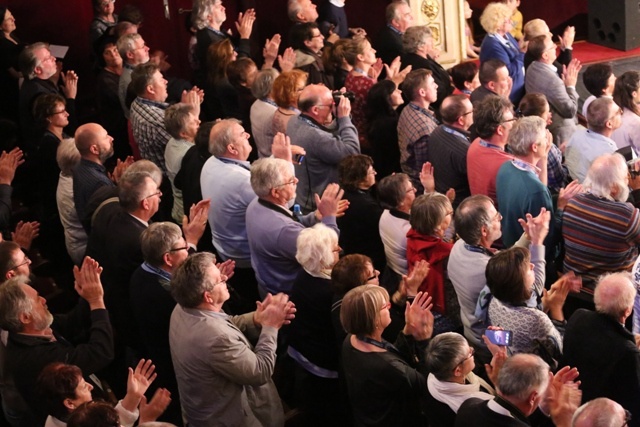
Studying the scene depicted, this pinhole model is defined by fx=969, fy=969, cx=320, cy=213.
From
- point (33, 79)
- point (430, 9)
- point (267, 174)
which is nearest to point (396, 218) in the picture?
point (267, 174)

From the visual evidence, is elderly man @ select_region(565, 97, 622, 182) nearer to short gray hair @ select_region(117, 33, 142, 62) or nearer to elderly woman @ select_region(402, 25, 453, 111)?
elderly woman @ select_region(402, 25, 453, 111)

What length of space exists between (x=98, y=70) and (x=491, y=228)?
16.1 ft

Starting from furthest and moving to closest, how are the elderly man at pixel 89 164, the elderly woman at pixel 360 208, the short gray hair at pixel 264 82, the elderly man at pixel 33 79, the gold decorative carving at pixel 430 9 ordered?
the gold decorative carving at pixel 430 9
the elderly man at pixel 33 79
the short gray hair at pixel 264 82
the elderly man at pixel 89 164
the elderly woman at pixel 360 208

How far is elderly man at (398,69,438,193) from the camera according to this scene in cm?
627

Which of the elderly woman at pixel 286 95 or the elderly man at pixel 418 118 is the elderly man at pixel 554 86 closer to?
the elderly man at pixel 418 118

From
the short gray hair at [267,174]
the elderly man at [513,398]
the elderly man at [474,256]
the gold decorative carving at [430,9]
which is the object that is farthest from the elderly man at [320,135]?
the gold decorative carving at [430,9]

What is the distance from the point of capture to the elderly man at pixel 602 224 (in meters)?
4.75

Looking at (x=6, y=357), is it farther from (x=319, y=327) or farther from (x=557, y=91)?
(x=557, y=91)

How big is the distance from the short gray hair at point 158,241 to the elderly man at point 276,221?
622mm

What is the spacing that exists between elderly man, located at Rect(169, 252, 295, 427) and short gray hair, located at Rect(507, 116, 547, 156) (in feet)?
5.72

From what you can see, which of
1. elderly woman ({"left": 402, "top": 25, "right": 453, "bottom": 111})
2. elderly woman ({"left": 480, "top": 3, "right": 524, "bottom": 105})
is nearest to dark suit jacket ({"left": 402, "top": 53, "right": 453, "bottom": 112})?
elderly woman ({"left": 402, "top": 25, "right": 453, "bottom": 111})

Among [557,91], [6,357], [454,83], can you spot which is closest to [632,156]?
[557,91]

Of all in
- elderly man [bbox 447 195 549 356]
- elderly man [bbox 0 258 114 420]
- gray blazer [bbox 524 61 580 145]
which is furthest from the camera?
gray blazer [bbox 524 61 580 145]

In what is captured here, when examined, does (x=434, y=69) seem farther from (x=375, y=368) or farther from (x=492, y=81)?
(x=375, y=368)
